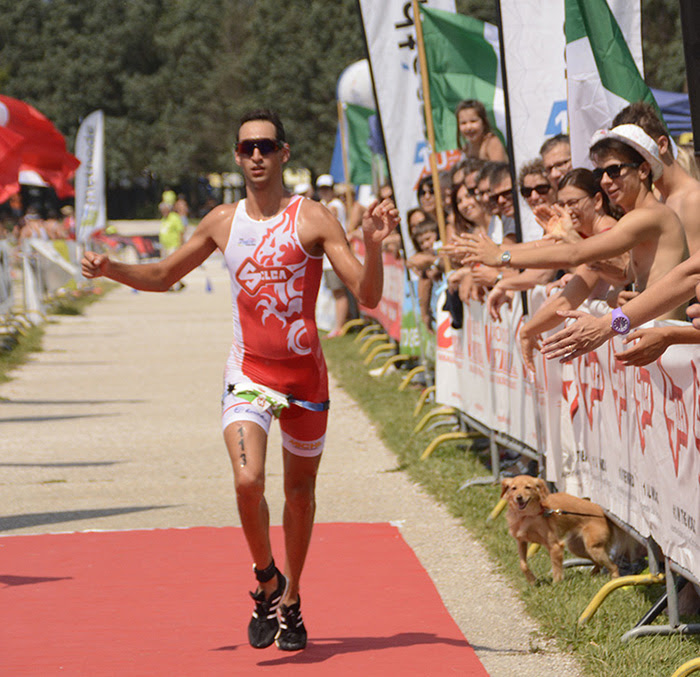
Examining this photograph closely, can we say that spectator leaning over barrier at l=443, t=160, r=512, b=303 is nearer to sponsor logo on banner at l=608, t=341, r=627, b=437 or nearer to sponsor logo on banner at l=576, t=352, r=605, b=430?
sponsor logo on banner at l=576, t=352, r=605, b=430

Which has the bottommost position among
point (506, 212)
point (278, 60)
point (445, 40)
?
point (506, 212)

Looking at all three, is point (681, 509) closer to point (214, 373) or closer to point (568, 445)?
point (568, 445)

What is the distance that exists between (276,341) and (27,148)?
387 inches

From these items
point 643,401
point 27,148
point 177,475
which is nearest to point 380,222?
point 643,401

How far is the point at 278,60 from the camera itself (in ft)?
233

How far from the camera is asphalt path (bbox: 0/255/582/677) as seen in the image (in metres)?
6.36

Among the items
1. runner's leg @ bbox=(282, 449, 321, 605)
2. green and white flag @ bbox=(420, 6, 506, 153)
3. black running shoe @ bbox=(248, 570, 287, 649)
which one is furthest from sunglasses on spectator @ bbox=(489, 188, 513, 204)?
black running shoe @ bbox=(248, 570, 287, 649)

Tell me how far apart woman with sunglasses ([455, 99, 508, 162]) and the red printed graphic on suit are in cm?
508

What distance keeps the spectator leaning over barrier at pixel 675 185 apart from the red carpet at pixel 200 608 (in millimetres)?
2017

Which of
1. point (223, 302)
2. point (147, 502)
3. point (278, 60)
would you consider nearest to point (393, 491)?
point (147, 502)

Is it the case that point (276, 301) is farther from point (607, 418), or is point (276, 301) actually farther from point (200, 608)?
point (607, 418)

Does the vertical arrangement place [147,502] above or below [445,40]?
below

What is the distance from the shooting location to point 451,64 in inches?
456

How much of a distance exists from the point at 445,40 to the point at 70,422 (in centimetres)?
513
